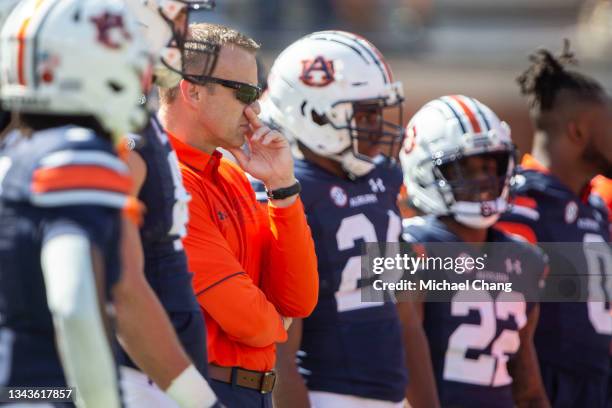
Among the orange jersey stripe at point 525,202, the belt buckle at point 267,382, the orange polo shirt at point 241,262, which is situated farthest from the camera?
the orange jersey stripe at point 525,202

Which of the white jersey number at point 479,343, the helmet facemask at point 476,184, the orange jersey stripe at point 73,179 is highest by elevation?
the orange jersey stripe at point 73,179

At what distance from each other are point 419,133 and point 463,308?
0.81 metres

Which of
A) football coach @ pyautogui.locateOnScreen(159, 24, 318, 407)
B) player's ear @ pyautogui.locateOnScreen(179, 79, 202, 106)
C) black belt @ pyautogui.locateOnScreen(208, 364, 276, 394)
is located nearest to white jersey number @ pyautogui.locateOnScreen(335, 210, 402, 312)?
football coach @ pyautogui.locateOnScreen(159, 24, 318, 407)

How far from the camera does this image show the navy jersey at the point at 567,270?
5.04 m

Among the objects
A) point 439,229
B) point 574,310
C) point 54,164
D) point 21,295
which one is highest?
point 54,164

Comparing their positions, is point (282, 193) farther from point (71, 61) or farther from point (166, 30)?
point (71, 61)

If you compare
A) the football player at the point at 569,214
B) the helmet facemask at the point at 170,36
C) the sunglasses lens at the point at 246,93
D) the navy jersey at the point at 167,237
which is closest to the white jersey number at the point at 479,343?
the football player at the point at 569,214

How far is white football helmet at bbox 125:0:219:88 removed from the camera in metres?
3.17

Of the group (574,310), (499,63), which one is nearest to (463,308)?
(574,310)

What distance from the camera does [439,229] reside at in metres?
4.67

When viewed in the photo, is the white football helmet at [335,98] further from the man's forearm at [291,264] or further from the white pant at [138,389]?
the white pant at [138,389]

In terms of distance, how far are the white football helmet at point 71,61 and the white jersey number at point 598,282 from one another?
313cm

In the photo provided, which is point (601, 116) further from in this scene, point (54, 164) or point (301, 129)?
point (54, 164)

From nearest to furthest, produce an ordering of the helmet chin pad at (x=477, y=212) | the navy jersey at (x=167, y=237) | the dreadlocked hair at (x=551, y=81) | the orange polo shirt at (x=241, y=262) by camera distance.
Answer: the navy jersey at (x=167, y=237)
the orange polo shirt at (x=241, y=262)
the helmet chin pad at (x=477, y=212)
the dreadlocked hair at (x=551, y=81)
